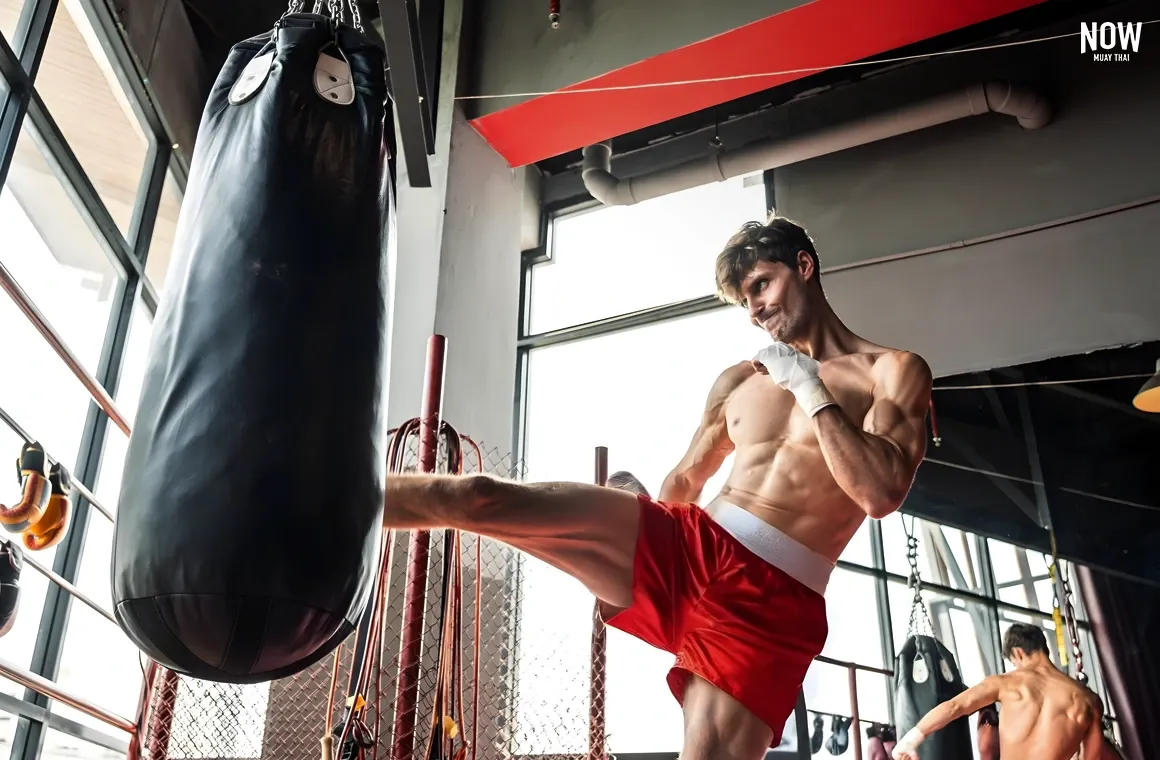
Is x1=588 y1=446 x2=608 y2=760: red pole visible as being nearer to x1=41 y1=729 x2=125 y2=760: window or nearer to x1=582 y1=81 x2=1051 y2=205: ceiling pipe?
x1=41 y1=729 x2=125 y2=760: window

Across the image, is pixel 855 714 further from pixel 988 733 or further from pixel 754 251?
pixel 754 251

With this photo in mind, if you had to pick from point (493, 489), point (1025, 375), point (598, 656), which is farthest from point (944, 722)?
point (493, 489)

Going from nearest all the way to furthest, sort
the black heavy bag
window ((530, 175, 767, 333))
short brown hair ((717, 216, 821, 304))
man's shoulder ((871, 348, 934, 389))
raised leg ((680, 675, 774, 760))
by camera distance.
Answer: the black heavy bag < raised leg ((680, 675, 774, 760)) < man's shoulder ((871, 348, 934, 389)) < short brown hair ((717, 216, 821, 304)) < window ((530, 175, 767, 333))

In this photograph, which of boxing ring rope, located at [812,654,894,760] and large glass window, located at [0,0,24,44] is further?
boxing ring rope, located at [812,654,894,760]

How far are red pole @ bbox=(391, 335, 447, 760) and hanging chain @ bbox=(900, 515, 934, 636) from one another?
2.73 meters

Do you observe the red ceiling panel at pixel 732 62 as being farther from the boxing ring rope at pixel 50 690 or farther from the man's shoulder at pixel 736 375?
the boxing ring rope at pixel 50 690

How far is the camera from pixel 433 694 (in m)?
3.64

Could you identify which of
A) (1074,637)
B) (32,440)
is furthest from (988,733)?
(32,440)

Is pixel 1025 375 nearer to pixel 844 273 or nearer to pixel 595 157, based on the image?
pixel 844 273

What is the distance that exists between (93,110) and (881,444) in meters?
3.55

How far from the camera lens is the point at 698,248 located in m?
5.39

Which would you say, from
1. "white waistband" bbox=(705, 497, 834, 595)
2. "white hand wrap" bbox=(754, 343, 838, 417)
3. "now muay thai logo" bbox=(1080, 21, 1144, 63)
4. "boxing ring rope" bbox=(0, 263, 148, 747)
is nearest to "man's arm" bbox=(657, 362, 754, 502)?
"white hand wrap" bbox=(754, 343, 838, 417)

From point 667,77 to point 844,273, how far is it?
1.29m

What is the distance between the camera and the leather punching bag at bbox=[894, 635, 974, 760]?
420 cm
